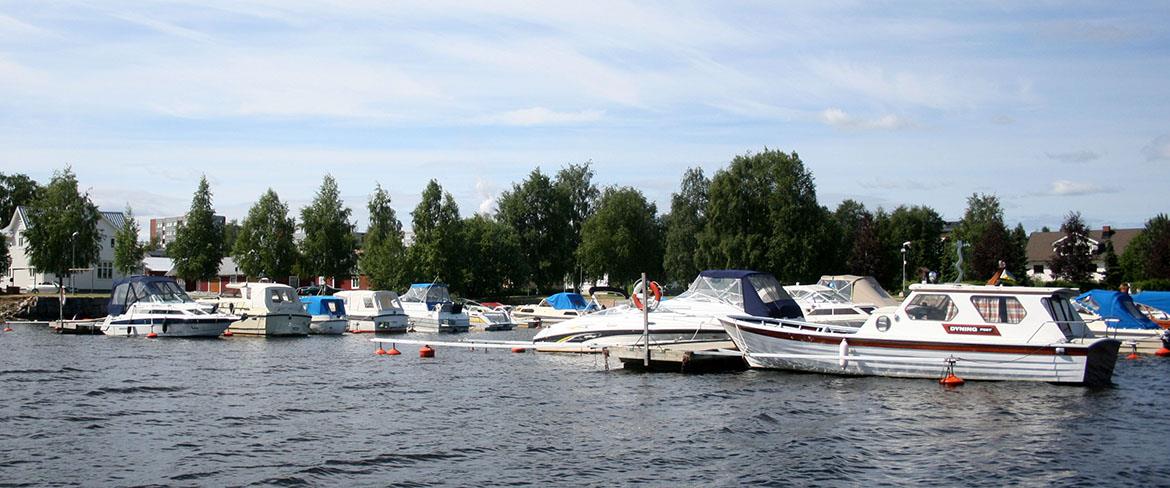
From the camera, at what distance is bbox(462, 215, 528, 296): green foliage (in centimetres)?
9619

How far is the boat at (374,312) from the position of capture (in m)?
55.1

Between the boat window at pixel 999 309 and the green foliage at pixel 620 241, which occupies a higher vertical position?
the green foliage at pixel 620 241

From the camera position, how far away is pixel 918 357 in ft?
89.7

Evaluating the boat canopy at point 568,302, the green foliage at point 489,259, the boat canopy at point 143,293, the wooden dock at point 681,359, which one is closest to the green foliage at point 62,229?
the green foliage at point 489,259

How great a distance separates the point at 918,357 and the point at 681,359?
6.58m

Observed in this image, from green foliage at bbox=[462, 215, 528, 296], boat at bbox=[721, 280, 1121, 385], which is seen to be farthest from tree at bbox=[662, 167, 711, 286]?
boat at bbox=[721, 280, 1121, 385]

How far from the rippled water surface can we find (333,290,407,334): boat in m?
22.1

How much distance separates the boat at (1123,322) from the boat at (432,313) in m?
30.7

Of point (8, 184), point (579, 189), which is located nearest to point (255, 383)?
point (579, 189)

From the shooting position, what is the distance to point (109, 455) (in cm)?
1886

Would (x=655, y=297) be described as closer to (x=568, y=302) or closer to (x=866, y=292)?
(x=866, y=292)

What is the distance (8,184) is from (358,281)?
48252mm

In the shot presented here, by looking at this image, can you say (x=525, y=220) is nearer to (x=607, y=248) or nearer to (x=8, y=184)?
(x=607, y=248)

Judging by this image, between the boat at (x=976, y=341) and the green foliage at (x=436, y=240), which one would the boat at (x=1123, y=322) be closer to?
the boat at (x=976, y=341)
